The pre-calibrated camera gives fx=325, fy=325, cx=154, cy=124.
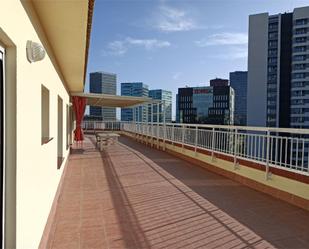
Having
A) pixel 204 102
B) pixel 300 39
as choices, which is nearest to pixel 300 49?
pixel 300 39

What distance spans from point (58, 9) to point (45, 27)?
0.84 metres

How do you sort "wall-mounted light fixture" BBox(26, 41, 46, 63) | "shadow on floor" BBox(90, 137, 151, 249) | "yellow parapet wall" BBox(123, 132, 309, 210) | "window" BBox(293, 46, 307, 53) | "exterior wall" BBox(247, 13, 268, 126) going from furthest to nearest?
"exterior wall" BBox(247, 13, 268, 126), "window" BBox(293, 46, 307, 53), "yellow parapet wall" BBox(123, 132, 309, 210), "shadow on floor" BBox(90, 137, 151, 249), "wall-mounted light fixture" BBox(26, 41, 46, 63)

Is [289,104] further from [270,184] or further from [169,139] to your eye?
[270,184]

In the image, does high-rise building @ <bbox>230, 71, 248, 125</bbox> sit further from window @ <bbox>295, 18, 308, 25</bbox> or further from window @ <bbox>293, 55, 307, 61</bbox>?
window @ <bbox>295, 18, 308, 25</bbox>

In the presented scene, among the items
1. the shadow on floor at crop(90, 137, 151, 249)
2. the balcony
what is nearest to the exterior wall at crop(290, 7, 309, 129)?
the balcony

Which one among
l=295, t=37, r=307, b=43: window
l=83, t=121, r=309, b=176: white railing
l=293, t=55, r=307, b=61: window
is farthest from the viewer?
l=295, t=37, r=307, b=43: window

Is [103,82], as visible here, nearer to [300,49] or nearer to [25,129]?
[25,129]

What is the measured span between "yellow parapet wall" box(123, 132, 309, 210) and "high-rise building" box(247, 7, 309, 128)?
66102 millimetres

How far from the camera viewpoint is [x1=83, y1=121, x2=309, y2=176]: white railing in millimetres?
5680

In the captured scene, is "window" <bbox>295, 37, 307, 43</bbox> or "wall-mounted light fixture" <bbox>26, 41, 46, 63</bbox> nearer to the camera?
"wall-mounted light fixture" <bbox>26, 41, 46, 63</bbox>

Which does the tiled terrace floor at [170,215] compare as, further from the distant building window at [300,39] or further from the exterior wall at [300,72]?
the distant building window at [300,39]

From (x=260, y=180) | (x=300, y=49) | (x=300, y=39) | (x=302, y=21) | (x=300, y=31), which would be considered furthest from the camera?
(x=300, y=49)

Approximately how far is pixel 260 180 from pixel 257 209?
55.0 inches

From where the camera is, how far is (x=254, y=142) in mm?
7059
